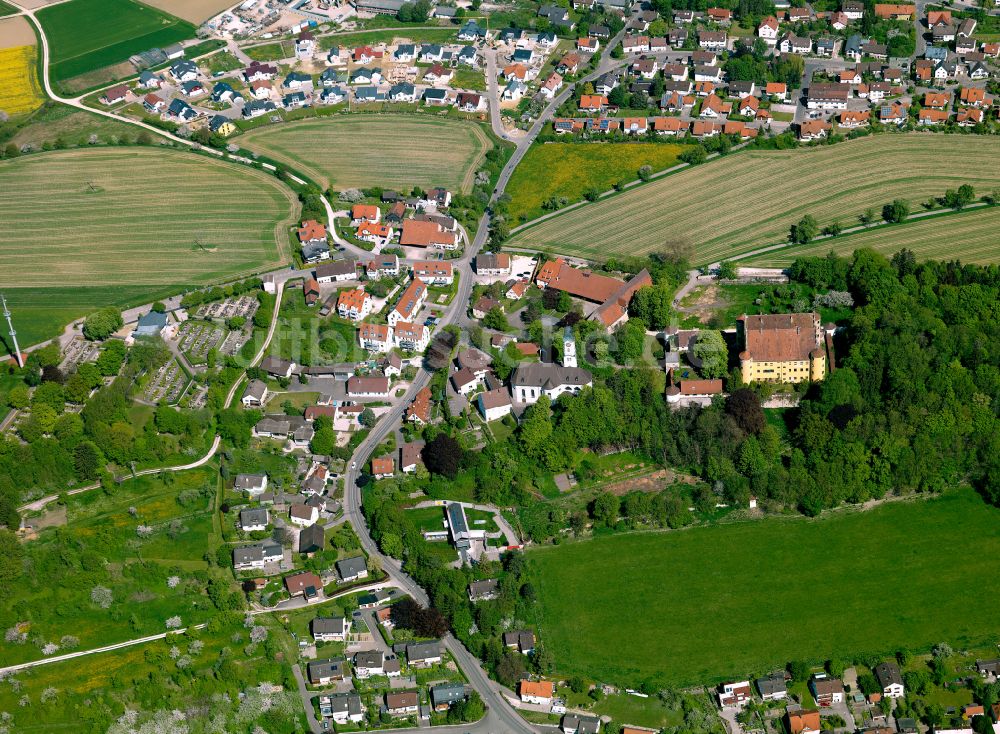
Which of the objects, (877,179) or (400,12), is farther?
(400,12)

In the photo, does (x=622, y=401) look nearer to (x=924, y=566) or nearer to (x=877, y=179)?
(x=924, y=566)

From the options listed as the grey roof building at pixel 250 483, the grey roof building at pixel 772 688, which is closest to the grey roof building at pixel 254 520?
the grey roof building at pixel 250 483

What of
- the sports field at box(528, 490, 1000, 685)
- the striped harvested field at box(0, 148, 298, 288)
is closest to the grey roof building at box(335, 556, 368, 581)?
the sports field at box(528, 490, 1000, 685)

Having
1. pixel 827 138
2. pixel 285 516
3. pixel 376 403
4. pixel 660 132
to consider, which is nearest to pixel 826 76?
pixel 827 138

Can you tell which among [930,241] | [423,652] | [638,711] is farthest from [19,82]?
[638,711]

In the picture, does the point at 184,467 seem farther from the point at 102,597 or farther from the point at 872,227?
the point at 872,227
